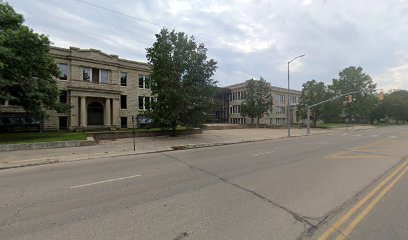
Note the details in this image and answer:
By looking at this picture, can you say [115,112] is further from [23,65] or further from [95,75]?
[23,65]

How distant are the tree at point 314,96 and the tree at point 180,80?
36.1 meters

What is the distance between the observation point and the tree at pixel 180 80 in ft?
73.5

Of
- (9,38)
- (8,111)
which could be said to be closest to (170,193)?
(9,38)

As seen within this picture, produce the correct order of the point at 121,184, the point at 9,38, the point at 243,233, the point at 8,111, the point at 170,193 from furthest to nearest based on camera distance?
the point at 8,111 → the point at 9,38 → the point at 121,184 → the point at 170,193 → the point at 243,233

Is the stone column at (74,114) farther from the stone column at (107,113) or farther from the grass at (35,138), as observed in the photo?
the grass at (35,138)

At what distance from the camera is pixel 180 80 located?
77.4ft

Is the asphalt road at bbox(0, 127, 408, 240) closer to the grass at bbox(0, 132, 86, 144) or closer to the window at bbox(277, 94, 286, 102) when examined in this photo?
the grass at bbox(0, 132, 86, 144)

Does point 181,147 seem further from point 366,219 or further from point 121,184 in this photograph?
point 366,219

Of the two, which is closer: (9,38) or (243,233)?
(243,233)

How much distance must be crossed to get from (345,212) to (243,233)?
2.37 meters

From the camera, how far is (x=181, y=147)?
17.8m

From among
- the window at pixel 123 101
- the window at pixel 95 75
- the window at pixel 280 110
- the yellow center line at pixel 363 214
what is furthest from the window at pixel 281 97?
the yellow center line at pixel 363 214

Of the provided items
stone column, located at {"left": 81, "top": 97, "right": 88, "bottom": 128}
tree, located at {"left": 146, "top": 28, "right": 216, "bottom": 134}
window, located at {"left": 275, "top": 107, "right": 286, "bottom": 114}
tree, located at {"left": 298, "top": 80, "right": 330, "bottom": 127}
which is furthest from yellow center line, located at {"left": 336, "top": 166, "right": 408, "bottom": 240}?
window, located at {"left": 275, "top": 107, "right": 286, "bottom": 114}

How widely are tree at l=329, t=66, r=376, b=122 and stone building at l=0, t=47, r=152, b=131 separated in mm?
56842
